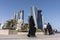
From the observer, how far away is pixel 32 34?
14.3 m

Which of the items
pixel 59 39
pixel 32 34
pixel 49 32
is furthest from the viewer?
pixel 49 32

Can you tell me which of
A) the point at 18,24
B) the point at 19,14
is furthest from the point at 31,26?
the point at 19,14

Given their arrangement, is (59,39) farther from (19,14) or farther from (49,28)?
(19,14)

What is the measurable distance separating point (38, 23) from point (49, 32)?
1048 inches

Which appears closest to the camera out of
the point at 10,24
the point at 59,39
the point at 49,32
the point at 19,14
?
the point at 59,39

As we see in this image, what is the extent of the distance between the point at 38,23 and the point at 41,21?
2450mm

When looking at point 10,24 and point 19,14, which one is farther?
point 19,14

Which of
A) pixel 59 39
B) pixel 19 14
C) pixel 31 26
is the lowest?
pixel 59 39

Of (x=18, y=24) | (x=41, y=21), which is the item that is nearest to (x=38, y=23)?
(x=41, y=21)

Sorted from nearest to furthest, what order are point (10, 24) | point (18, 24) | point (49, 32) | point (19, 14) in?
point (49, 32), point (10, 24), point (18, 24), point (19, 14)

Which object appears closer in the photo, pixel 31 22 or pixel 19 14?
pixel 31 22

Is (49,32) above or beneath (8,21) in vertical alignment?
beneath

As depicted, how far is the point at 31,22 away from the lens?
48.3 ft

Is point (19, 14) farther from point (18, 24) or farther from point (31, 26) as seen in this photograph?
point (31, 26)
